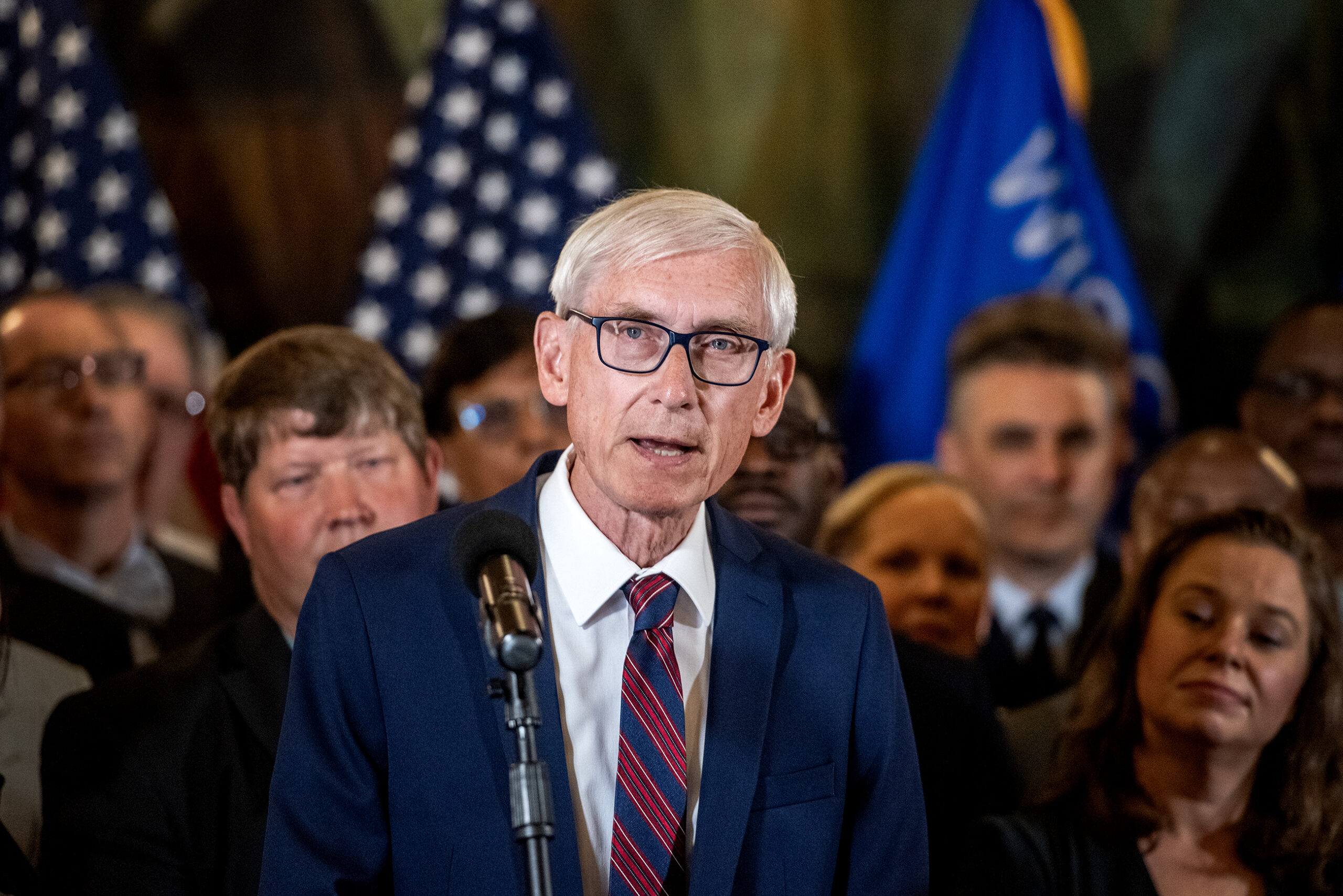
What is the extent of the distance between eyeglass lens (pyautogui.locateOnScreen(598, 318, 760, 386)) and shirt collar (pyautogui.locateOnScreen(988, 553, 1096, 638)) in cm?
326

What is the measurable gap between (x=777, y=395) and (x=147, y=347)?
11.0 feet

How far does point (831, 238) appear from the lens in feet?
19.2

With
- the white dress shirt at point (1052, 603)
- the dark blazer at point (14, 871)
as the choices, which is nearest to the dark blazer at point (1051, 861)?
the dark blazer at point (14, 871)

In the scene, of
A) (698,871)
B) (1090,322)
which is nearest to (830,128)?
(1090,322)

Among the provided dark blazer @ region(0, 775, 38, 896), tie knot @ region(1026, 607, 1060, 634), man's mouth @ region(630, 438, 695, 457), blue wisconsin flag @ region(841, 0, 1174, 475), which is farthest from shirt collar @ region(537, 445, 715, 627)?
blue wisconsin flag @ region(841, 0, 1174, 475)

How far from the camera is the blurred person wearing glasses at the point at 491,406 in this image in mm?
3740

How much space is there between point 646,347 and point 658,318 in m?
0.04

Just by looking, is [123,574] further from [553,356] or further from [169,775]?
[553,356]

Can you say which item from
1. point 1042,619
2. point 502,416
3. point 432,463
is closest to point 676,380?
point 432,463

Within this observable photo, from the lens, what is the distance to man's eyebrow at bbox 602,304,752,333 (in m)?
1.76

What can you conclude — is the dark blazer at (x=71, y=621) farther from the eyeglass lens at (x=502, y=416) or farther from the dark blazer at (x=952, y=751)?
the dark blazer at (x=952, y=751)

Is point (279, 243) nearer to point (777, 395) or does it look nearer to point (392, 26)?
point (392, 26)

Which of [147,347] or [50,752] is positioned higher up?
[147,347]

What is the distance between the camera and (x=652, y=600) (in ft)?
6.05
